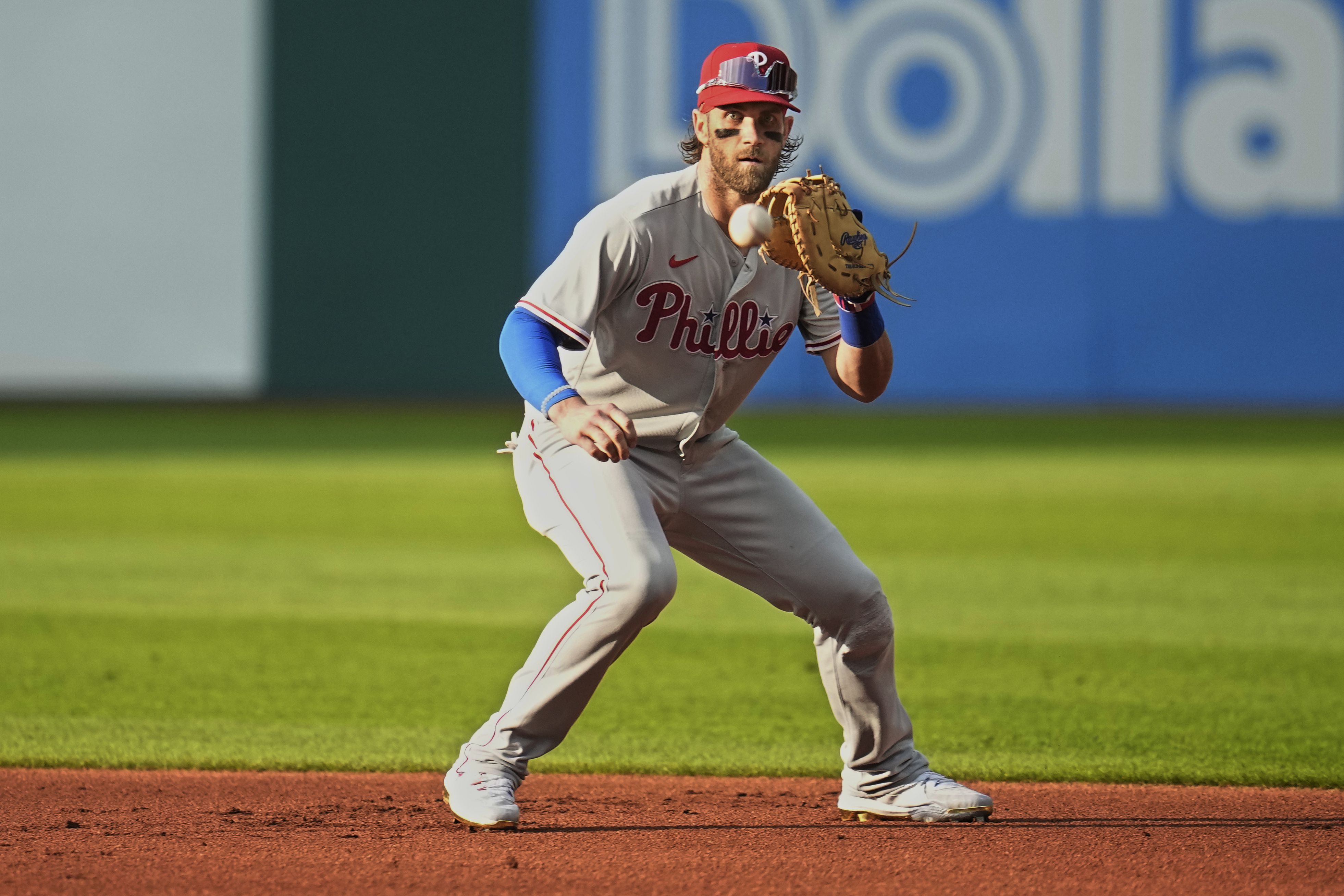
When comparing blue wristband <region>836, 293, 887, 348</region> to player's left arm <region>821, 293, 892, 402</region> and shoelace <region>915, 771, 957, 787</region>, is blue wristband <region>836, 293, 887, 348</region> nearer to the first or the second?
player's left arm <region>821, 293, 892, 402</region>

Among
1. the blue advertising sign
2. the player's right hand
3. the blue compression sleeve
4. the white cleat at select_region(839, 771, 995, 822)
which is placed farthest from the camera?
the blue advertising sign

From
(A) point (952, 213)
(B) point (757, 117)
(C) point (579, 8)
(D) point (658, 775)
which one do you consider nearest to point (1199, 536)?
(D) point (658, 775)

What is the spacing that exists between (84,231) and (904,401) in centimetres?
1008

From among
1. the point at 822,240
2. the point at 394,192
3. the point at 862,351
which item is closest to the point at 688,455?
the point at 862,351

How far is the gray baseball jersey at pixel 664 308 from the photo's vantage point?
12.4 ft

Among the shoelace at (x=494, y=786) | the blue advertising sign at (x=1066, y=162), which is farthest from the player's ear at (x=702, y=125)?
the blue advertising sign at (x=1066, y=162)

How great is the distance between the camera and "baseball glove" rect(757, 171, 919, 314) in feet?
12.2

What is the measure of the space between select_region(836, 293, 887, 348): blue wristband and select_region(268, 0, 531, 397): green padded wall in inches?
656

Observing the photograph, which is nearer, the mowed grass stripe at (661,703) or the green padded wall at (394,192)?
the mowed grass stripe at (661,703)

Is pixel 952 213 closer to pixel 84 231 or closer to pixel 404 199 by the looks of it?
pixel 404 199

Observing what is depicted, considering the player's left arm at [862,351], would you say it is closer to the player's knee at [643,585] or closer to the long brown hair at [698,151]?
the long brown hair at [698,151]

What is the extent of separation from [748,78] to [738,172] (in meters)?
0.22

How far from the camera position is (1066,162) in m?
19.4

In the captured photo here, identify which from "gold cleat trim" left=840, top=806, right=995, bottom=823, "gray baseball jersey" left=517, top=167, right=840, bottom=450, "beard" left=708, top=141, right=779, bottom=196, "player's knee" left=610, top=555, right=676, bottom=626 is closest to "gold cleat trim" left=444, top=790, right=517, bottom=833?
"player's knee" left=610, top=555, right=676, bottom=626
